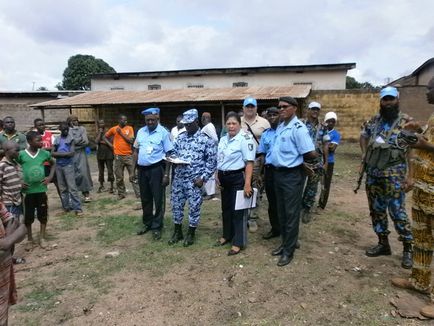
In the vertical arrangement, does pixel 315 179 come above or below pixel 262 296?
above

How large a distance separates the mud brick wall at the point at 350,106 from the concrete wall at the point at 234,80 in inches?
234

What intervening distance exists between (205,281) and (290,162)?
5.02ft

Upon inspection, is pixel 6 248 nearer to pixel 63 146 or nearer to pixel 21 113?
pixel 63 146

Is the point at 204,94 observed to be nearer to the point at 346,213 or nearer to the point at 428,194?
the point at 346,213

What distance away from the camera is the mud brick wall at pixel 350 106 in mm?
14160

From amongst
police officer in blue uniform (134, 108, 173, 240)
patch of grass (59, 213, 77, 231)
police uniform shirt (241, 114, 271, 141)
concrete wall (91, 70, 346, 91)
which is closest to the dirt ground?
patch of grass (59, 213, 77, 231)

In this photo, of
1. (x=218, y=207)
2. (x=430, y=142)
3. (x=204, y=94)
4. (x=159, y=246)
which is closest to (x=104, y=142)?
(x=218, y=207)

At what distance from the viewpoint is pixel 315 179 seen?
529 centimetres

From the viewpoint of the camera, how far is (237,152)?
13.4 feet

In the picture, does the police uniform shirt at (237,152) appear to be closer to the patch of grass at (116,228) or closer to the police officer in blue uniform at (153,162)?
the police officer in blue uniform at (153,162)

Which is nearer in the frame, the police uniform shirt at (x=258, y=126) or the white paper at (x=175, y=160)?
the white paper at (x=175, y=160)

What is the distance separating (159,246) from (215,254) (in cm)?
80

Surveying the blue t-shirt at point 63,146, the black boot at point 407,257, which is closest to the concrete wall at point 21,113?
the blue t-shirt at point 63,146

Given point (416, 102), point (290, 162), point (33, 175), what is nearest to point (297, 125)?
point (290, 162)
